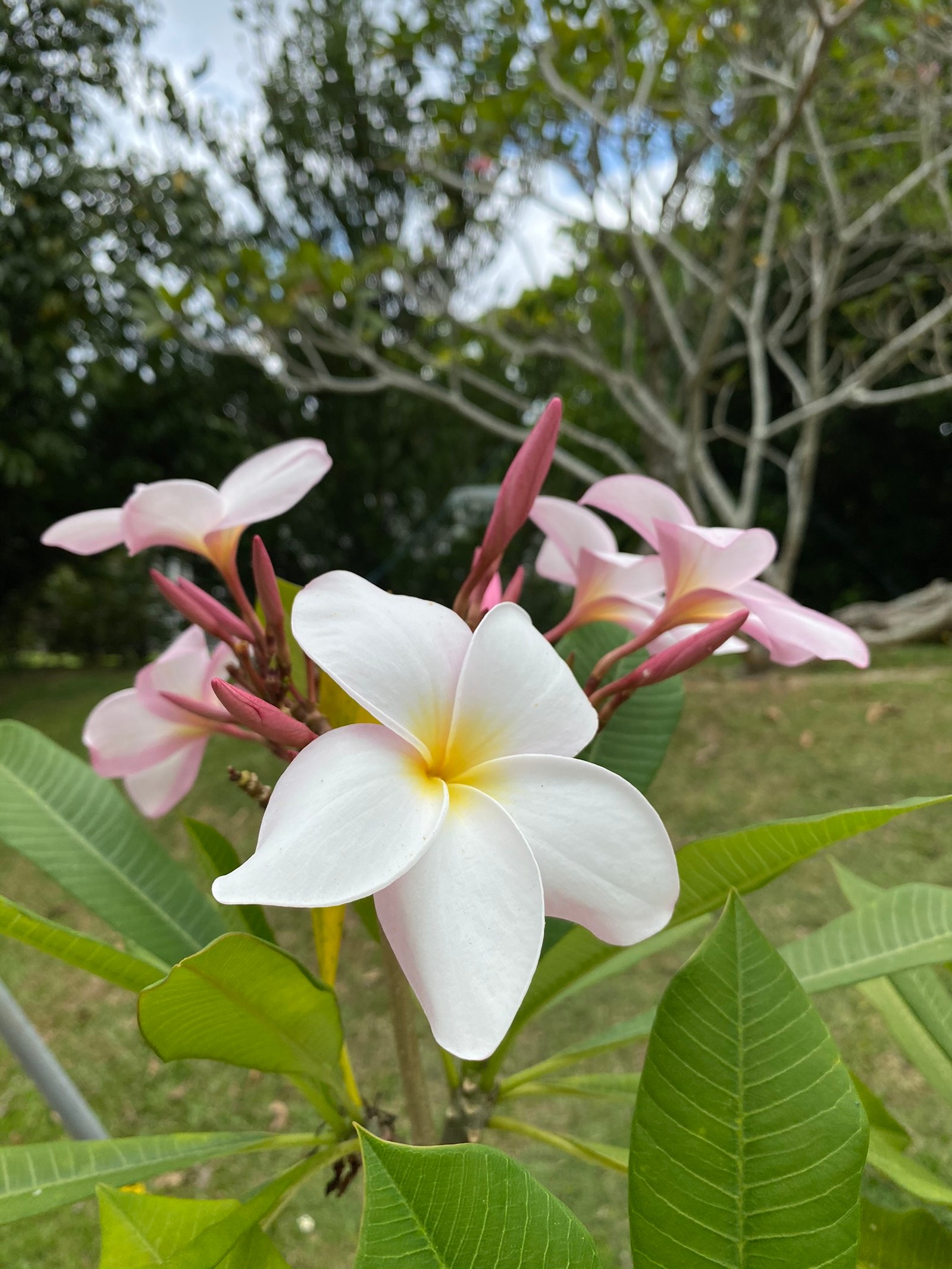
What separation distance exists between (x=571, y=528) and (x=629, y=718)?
0.64 ft

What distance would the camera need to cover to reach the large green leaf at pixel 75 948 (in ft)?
1.45

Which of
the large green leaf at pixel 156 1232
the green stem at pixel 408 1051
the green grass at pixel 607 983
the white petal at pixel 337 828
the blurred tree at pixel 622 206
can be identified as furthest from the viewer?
the blurred tree at pixel 622 206

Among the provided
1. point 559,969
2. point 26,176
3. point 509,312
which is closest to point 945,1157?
point 559,969

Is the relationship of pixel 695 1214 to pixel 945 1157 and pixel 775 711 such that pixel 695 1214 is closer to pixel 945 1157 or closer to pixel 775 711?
pixel 945 1157

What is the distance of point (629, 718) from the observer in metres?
0.66

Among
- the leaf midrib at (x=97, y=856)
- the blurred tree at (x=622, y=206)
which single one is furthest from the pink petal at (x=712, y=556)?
the blurred tree at (x=622, y=206)

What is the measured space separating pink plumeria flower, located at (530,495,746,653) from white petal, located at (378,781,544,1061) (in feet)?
0.82

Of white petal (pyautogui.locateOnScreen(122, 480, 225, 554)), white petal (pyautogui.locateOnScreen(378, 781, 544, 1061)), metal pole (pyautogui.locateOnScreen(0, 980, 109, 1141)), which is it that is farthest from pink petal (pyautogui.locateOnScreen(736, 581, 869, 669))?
metal pole (pyautogui.locateOnScreen(0, 980, 109, 1141))

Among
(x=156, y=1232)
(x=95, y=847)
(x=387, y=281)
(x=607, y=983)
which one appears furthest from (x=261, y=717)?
(x=387, y=281)

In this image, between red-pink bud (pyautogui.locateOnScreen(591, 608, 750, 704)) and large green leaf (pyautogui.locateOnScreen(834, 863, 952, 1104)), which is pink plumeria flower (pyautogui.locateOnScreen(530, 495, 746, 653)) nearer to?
red-pink bud (pyautogui.locateOnScreen(591, 608, 750, 704))

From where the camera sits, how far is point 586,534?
0.54 metres

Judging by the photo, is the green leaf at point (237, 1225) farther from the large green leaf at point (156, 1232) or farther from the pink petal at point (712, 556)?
the pink petal at point (712, 556)

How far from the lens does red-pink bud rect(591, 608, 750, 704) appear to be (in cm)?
43

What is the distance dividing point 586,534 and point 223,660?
273 millimetres
